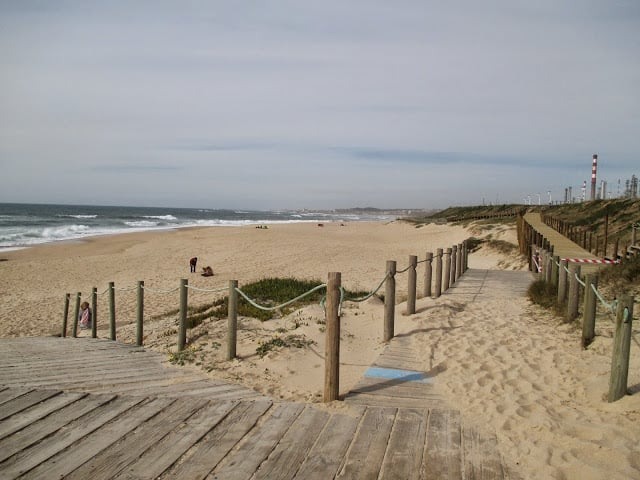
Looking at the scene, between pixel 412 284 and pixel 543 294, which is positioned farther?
pixel 543 294

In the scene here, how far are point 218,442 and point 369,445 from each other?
115cm

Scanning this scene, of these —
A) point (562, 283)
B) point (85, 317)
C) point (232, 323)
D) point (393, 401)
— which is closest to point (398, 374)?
point (393, 401)

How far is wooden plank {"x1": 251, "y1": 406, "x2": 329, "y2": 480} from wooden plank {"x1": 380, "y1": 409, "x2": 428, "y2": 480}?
1.96 ft

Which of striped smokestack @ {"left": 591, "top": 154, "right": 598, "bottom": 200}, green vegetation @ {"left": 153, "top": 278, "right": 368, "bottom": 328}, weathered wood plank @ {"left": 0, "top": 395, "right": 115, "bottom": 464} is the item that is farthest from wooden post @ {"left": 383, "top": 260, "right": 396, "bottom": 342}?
striped smokestack @ {"left": 591, "top": 154, "right": 598, "bottom": 200}

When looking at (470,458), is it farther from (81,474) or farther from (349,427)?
(81,474)

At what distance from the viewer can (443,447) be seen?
3611 millimetres

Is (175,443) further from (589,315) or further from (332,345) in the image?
(589,315)

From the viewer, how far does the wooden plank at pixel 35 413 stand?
144 inches

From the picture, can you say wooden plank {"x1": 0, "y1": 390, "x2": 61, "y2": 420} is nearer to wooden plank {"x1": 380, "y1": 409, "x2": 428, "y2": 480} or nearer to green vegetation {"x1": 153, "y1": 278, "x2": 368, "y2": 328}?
wooden plank {"x1": 380, "y1": 409, "x2": 428, "y2": 480}

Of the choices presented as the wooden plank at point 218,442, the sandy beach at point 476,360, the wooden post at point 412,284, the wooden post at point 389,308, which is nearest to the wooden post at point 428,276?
the sandy beach at point 476,360

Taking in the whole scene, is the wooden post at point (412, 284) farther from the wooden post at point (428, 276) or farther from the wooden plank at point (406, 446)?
the wooden plank at point (406, 446)

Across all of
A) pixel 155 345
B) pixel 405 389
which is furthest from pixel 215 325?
pixel 405 389

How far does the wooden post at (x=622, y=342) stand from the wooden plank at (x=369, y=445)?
2074 millimetres

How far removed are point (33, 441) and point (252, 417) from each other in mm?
1634
